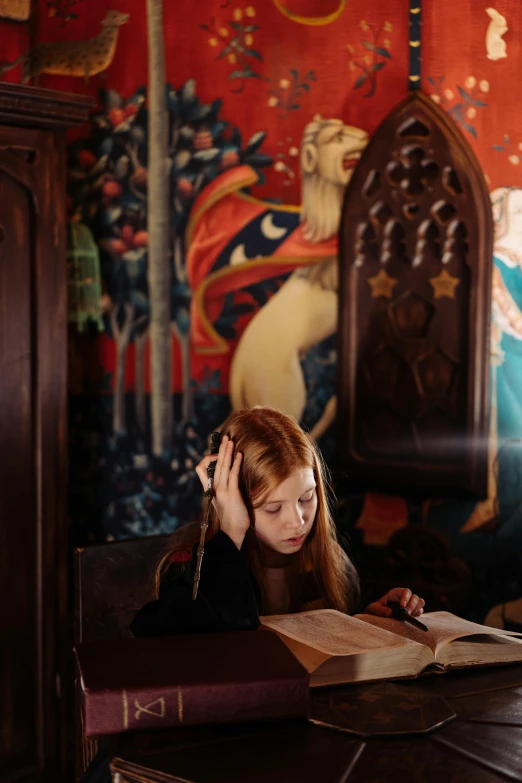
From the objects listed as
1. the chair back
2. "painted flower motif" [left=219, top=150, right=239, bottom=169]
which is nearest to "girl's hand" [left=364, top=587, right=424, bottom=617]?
the chair back

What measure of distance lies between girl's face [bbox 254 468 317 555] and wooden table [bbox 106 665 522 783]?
2.05 ft

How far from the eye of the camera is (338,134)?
118 inches

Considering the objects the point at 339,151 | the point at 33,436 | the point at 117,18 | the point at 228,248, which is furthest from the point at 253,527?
the point at 117,18

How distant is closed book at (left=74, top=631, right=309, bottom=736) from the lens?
1.15 m

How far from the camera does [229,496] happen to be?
5.96 ft

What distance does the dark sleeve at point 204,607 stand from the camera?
1.58 meters

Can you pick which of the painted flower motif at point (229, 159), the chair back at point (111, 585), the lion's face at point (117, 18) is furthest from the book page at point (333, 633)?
the lion's face at point (117, 18)

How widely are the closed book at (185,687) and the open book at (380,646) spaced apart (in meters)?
0.11

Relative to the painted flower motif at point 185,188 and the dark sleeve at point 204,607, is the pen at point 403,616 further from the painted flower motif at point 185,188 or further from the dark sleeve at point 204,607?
the painted flower motif at point 185,188

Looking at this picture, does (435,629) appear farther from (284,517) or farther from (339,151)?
(339,151)

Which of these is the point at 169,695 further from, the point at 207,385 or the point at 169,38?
the point at 169,38

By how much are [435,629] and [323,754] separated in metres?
0.52

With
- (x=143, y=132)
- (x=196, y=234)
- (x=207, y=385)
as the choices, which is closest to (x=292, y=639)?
(x=207, y=385)

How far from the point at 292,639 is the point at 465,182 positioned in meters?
1.87
